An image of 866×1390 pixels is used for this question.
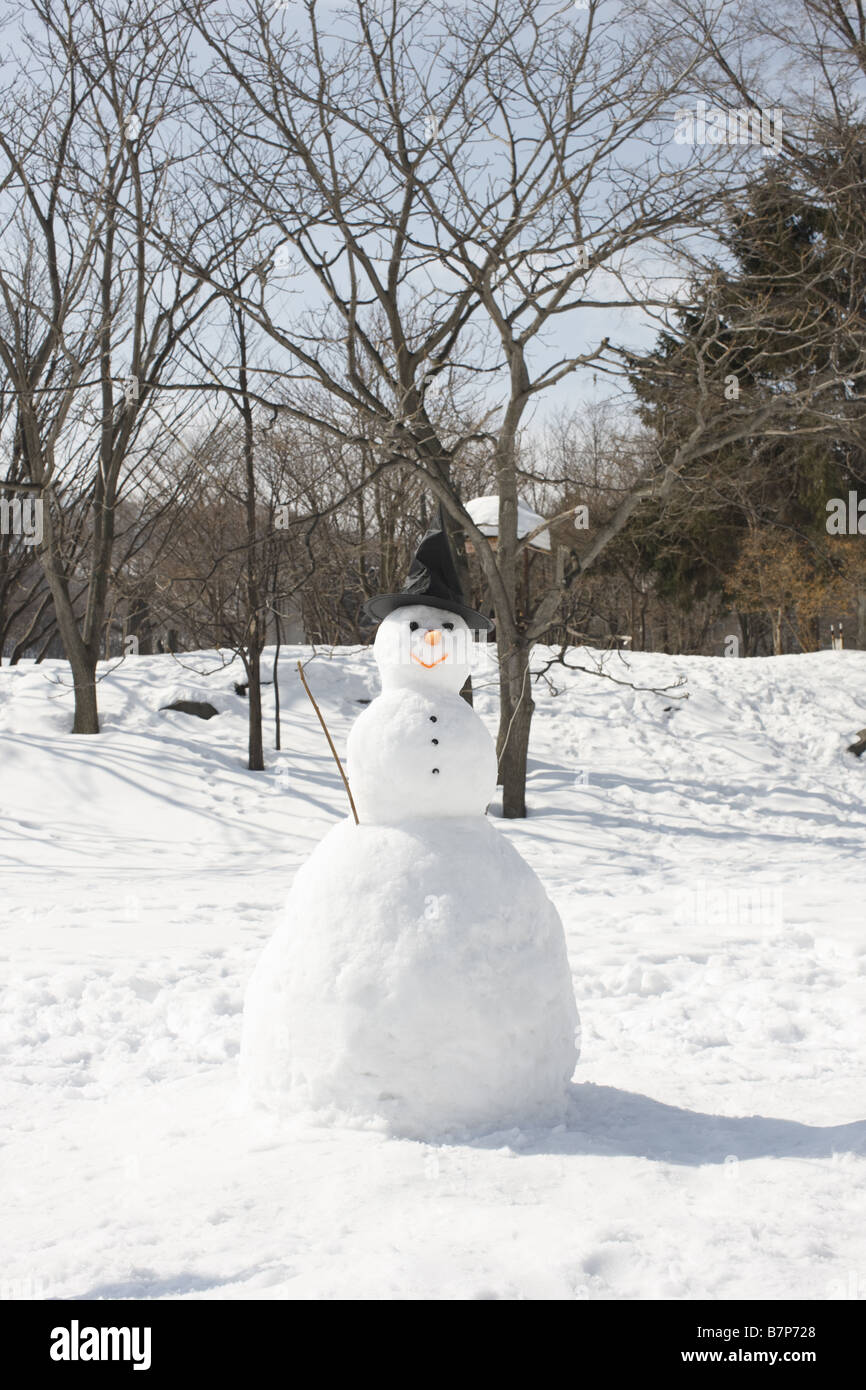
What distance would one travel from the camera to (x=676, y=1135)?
3826mm

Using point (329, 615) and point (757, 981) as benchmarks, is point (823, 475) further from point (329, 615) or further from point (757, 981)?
point (757, 981)

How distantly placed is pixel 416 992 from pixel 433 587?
5.25 ft

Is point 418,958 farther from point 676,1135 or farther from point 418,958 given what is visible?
point 676,1135

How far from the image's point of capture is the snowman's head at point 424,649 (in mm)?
4008

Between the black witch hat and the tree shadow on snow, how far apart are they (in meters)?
1.98

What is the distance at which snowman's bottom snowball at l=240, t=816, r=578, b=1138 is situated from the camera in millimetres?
3533

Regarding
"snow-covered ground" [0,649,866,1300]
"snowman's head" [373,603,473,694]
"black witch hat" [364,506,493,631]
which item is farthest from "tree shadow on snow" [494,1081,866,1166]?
"black witch hat" [364,506,493,631]

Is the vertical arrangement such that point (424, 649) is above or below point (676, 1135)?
above

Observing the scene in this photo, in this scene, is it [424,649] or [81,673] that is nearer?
[424,649]

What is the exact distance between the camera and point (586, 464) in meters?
30.1

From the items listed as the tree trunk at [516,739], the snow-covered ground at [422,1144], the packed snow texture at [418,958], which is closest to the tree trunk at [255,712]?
the snow-covered ground at [422,1144]

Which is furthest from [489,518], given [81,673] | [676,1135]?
[676,1135]

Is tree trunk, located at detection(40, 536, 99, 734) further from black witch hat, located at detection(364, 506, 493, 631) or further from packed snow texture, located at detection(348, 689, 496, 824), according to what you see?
packed snow texture, located at detection(348, 689, 496, 824)

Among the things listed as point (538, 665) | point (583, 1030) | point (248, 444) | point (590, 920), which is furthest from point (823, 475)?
point (583, 1030)
